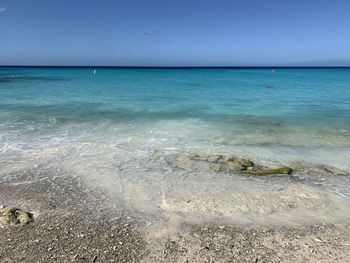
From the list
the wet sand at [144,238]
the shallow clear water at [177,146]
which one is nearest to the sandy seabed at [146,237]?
the wet sand at [144,238]

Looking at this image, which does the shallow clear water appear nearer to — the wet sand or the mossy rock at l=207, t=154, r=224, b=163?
the mossy rock at l=207, t=154, r=224, b=163

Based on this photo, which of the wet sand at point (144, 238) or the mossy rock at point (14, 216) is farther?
the mossy rock at point (14, 216)

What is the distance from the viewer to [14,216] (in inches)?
246

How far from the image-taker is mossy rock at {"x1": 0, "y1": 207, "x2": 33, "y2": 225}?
6054 millimetres

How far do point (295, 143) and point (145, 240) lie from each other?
8.91 meters

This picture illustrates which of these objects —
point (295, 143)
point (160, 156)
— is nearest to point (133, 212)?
point (160, 156)

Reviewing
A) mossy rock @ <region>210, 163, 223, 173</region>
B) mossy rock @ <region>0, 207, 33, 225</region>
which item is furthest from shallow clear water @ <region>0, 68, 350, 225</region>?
mossy rock @ <region>0, 207, 33, 225</region>

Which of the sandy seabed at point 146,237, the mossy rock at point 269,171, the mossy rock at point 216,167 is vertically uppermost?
the mossy rock at point 269,171

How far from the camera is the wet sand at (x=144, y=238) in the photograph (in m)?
5.16

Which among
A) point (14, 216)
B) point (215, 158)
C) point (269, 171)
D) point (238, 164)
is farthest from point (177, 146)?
point (14, 216)

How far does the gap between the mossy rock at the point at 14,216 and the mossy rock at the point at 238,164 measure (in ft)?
18.3

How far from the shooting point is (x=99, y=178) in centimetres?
866

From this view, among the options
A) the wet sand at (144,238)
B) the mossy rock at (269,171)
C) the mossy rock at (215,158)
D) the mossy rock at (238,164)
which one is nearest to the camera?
the wet sand at (144,238)

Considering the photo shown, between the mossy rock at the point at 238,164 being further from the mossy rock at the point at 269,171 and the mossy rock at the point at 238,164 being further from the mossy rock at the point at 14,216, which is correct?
the mossy rock at the point at 14,216
